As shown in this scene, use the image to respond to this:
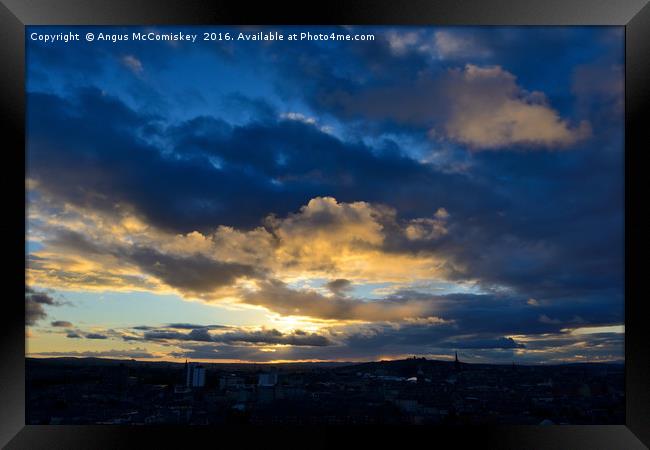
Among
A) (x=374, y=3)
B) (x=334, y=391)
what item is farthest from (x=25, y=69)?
(x=334, y=391)

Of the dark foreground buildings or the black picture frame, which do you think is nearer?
the black picture frame

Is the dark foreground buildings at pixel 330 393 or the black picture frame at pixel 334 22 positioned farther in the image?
the dark foreground buildings at pixel 330 393

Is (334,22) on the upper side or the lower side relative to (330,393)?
upper

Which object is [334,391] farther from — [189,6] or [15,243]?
[189,6]
